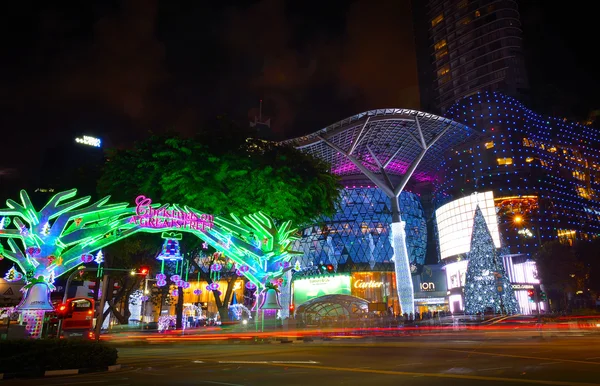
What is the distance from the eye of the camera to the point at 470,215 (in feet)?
245

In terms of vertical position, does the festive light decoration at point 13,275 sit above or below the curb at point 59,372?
above

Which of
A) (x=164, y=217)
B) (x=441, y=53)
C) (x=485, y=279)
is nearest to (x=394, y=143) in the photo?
(x=485, y=279)

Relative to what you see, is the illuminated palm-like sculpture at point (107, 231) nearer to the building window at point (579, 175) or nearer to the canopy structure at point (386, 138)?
the canopy structure at point (386, 138)

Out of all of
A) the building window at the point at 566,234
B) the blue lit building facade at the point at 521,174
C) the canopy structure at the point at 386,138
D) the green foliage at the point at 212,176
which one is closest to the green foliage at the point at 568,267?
the blue lit building facade at the point at 521,174

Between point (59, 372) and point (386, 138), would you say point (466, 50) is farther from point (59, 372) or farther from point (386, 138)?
point (59, 372)

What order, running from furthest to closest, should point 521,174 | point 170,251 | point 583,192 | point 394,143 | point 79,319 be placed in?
point 583,192 → point 521,174 → point 394,143 → point 79,319 → point 170,251

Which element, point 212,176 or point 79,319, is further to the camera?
point 212,176

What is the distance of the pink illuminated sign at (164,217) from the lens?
2341 centimetres

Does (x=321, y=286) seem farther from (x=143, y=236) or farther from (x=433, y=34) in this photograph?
(x=433, y=34)

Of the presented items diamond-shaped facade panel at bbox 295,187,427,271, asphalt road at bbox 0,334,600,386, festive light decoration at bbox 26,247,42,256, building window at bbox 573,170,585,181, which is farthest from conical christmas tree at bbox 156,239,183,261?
building window at bbox 573,170,585,181

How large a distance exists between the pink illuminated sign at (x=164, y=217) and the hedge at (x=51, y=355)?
10495 millimetres

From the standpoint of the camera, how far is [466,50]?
109 meters

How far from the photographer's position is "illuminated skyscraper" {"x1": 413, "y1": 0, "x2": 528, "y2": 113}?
329ft

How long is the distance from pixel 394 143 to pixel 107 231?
49.1 meters
